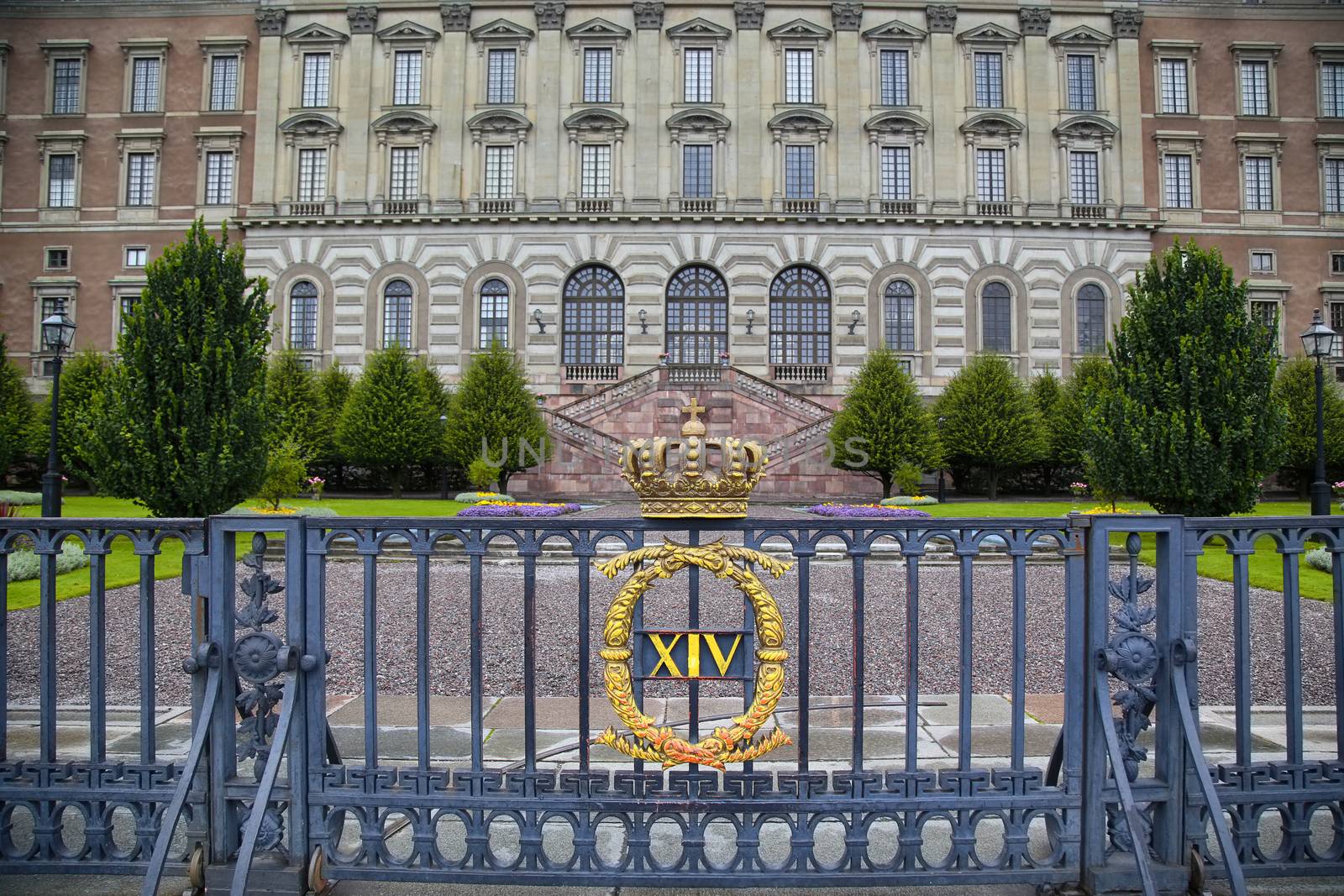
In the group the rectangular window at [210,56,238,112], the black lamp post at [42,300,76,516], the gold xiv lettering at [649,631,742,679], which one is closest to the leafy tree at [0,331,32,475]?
the rectangular window at [210,56,238,112]

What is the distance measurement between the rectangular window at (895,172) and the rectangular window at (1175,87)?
13909mm

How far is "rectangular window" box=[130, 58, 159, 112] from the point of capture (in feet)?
143

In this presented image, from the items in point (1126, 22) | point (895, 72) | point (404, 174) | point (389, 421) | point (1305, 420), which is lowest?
point (389, 421)

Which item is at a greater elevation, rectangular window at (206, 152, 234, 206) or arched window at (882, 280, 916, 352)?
rectangular window at (206, 152, 234, 206)

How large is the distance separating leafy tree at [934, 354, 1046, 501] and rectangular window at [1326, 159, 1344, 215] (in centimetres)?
2195

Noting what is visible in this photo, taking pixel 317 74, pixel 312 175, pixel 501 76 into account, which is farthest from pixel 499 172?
pixel 317 74

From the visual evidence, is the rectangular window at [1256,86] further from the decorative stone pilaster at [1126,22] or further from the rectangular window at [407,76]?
the rectangular window at [407,76]

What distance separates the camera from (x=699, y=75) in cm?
4200

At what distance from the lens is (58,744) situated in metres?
5.74

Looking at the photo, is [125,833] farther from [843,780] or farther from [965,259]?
[965,259]

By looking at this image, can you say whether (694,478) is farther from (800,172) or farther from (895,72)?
(895,72)

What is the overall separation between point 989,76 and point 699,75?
48.5 ft

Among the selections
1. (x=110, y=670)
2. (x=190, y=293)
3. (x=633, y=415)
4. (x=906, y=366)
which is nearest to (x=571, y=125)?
(x=633, y=415)

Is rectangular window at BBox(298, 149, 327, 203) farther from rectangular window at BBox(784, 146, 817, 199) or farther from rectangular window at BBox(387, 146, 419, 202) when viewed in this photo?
rectangular window at BBox(784, 146, 817, 199)
